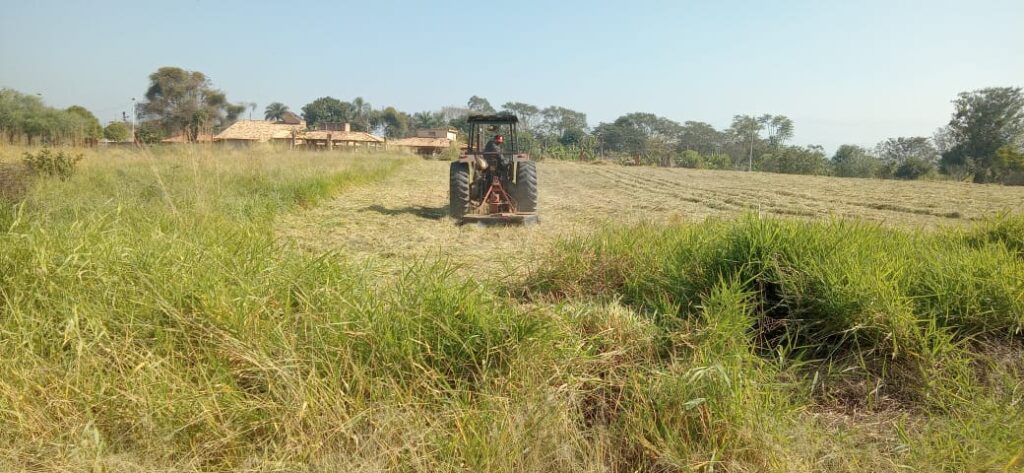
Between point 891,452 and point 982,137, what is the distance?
51.9 metres

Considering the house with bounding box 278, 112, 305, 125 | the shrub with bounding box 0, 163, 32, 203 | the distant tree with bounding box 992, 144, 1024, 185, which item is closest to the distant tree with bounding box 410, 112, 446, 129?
the house with bounding box 278, 112, 305, 125

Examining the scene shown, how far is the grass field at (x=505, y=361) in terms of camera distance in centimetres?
193

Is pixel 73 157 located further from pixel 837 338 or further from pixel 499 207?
pixel 837 338

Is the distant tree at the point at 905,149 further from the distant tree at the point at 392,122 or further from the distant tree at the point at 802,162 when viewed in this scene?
the distant tree at the point at 392,122

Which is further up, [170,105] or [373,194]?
[170,105]

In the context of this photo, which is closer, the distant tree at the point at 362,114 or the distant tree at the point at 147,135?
the distant tree at the point at 147,135

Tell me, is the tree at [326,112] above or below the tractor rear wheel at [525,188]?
above

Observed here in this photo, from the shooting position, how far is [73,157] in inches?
364

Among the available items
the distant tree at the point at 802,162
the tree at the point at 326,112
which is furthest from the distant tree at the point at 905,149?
the tree at the point at 326,112

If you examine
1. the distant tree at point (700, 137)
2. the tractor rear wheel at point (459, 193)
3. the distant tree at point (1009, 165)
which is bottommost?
the tractor rear wheel at point (459, 193)

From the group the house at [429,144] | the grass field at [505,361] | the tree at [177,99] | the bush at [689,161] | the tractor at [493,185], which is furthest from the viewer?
the house at [429,144]

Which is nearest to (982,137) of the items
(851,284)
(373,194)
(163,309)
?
(373,194)

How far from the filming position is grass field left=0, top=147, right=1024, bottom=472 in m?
1.93

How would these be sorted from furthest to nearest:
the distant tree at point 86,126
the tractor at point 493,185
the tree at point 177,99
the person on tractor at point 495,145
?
the tree at point 177,99 < the distant tree at point 86,126 < the person on tractor at point 495,145 < the tractor at point 493,185
